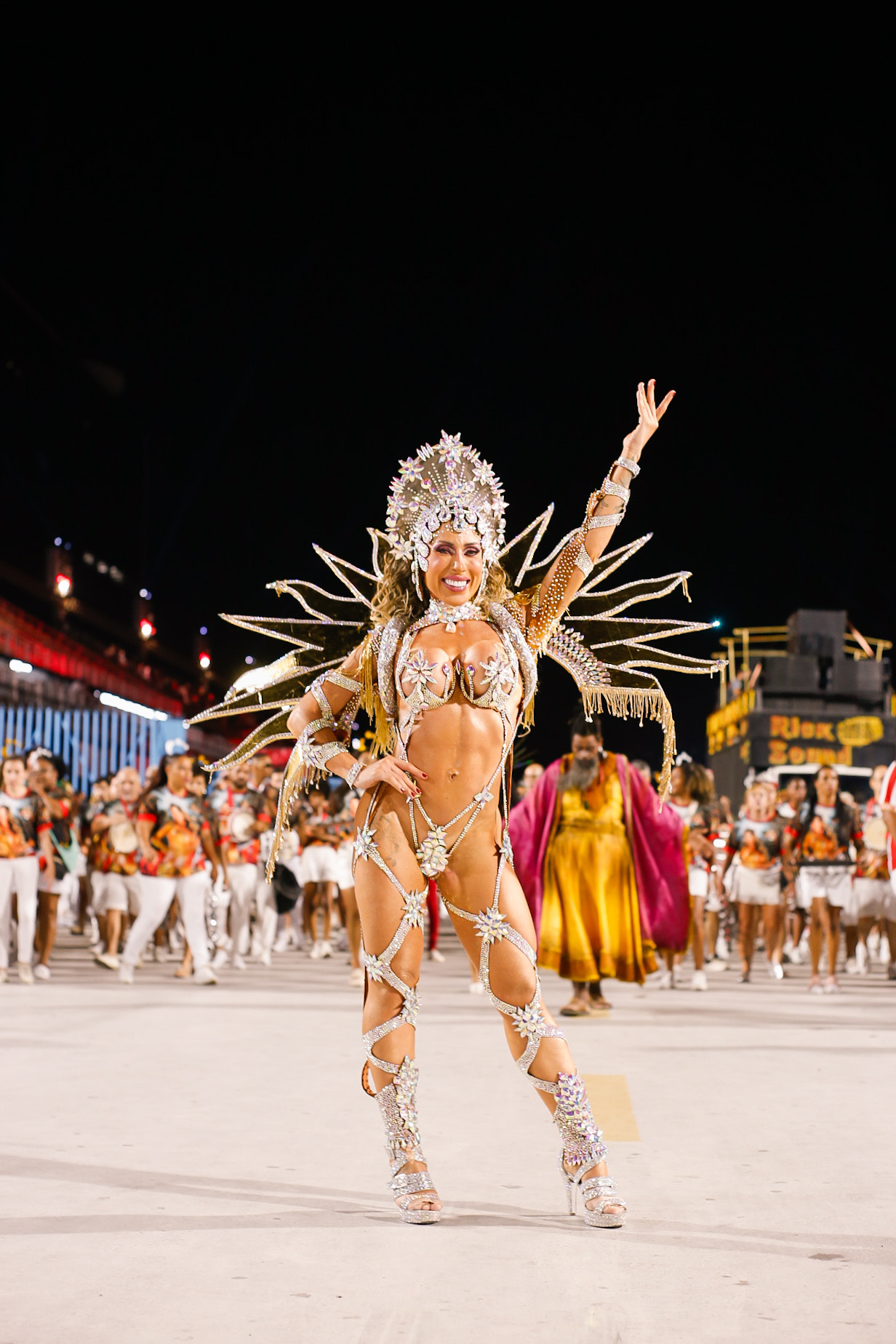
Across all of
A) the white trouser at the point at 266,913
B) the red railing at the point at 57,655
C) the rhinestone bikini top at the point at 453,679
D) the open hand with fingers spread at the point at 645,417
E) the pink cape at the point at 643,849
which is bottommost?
the white trouser at the point at 266,913

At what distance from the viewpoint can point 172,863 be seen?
1267 centimetres

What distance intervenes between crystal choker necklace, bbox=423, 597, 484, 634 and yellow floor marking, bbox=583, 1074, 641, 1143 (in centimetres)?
206

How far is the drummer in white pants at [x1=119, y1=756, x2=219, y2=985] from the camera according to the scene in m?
12.6

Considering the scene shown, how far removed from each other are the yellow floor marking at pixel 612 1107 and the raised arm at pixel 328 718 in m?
1.85

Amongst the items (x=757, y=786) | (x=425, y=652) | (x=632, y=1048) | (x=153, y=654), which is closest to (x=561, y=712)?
(x=153, y=654)

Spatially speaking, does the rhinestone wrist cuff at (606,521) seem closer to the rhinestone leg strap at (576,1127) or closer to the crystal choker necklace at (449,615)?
the crystal choker necklace at (449,615)

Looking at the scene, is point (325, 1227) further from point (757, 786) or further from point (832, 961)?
point (757, 786)

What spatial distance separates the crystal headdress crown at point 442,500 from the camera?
15.4ft

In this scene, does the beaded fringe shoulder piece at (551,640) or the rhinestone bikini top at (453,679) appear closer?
the rhinestone bikini top at (453,679)

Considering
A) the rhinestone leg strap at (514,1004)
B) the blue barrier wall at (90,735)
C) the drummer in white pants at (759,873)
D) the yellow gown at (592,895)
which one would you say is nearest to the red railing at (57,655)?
the blue barrier wall at (90,735)

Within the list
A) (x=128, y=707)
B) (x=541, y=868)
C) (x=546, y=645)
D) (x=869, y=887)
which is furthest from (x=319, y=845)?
(x=128, y=707)

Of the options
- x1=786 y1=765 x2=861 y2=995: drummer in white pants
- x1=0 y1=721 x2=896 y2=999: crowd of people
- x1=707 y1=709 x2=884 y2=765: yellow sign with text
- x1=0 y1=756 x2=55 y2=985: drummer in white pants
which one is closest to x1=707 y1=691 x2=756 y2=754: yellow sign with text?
x1=707 y1=709 x2=884 y2=765: yellow sign with text

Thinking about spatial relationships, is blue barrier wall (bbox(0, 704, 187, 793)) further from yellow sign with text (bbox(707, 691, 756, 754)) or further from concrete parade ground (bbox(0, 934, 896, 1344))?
yellow sign with text (bbox(707, 691, 756, 754))

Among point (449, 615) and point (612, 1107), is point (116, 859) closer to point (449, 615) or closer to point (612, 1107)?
point (612, 1107)
